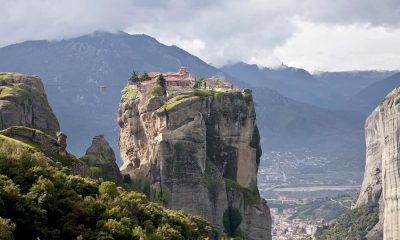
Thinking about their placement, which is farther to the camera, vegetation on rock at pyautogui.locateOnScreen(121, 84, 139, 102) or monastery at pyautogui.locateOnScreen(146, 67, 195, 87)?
monastery at pyautogui.locateOnScreen(146, 67, 195, 87)

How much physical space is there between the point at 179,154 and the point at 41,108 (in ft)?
43.5

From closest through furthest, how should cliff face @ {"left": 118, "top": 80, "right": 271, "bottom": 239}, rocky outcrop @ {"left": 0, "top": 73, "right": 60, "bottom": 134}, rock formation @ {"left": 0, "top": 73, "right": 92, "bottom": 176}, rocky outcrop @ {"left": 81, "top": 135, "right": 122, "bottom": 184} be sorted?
rock formation @ {"left": 0, "top": 73, "right": 92, "bottom": 176} → rocky outcrop @ {"left": 0, "top": 73, "right": 60, "bottom": 134} → rocky outcrop @ {"left": 81, "top": 135, "right": 122, "bottom": 184} → cliff face @ {"left": 118, "top": 80, "right": 271, "bottom": 239}

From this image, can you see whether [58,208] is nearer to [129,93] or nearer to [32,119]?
[32,119]

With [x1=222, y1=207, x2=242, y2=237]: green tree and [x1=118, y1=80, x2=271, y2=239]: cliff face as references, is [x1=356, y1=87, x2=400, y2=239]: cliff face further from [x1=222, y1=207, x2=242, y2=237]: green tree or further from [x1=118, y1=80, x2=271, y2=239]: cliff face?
[x1=222, y1=207, x2=242, y2=237]: green tree

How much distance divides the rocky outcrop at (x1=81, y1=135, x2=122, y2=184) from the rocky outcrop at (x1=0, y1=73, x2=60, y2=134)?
3.90 metres

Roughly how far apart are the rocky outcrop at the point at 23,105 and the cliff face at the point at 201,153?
10.4m

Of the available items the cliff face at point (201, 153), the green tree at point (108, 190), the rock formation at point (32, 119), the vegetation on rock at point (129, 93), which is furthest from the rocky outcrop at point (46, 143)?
the vegetation on rock at point (129, 93)

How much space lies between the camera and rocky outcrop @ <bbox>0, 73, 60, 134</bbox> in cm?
6038

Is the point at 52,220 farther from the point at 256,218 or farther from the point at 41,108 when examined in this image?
the point at 256,218

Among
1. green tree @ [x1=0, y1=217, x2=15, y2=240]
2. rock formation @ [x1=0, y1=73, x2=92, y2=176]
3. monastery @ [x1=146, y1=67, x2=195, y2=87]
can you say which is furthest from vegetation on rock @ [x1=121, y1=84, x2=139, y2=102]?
green tree @ [x1=0, y1=217, x2=15, y2=240]

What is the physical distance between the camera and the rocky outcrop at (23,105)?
60.4 metres

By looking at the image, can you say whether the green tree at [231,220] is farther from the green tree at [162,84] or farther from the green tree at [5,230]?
the green tree at [5,230]

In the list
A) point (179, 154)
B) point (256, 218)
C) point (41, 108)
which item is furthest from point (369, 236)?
point (41, 108)

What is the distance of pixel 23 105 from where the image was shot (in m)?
63.6
